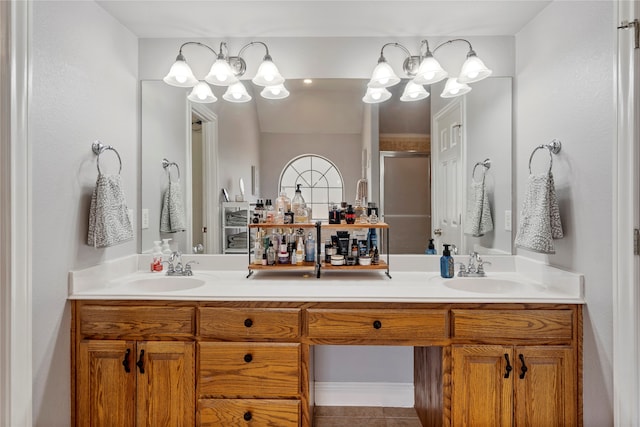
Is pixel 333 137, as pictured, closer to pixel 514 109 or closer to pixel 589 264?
pixel 514 109

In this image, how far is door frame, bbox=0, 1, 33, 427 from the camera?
1.33 meters

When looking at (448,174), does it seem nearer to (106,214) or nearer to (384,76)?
(384,76)

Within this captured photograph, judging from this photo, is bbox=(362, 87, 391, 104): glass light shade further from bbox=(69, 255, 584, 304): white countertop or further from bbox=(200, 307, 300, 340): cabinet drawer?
bbox=(200, 307, 300, 340): cabinet drawer

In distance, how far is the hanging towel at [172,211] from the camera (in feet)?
7.17

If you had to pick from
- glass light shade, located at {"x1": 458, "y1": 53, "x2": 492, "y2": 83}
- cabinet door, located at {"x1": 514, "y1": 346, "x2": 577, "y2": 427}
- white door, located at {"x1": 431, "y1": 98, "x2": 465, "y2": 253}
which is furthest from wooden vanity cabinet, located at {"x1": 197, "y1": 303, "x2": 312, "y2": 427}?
glass light shade, located at {"x1": 458, "y1": 53, "x2": 492, "y2": 83}

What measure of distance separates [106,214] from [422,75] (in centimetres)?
174

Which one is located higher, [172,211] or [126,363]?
[172,211]

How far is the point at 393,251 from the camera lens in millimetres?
2166

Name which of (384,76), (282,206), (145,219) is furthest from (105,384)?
(384,76)

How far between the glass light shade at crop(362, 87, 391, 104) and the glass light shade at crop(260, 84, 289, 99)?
0.48 m

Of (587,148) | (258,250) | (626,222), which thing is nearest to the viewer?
(626,222)

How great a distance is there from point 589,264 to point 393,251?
0.93 metres

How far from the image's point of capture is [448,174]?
2143mm

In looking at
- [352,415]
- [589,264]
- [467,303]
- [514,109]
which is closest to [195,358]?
[352,415]
